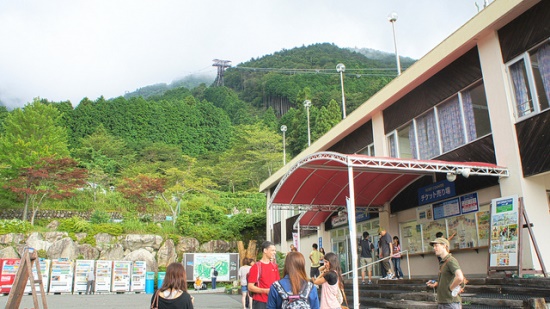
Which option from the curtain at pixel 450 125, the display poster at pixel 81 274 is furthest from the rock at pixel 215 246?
the curtain at pixel 450 125

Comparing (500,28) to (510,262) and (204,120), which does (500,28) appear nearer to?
(510,262)

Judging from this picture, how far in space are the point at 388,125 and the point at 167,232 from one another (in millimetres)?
18348

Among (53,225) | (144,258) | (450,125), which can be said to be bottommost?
(144,258)

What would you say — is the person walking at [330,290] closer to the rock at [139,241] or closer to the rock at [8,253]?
the rock at [139,241]

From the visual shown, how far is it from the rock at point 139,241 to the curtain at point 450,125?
19.9 metres

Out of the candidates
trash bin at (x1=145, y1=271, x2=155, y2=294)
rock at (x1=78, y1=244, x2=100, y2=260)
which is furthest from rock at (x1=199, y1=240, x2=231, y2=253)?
rock at (x1=78, y1=244, x2=100, y2=260)

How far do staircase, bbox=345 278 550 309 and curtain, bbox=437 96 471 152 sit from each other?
433 centimetres

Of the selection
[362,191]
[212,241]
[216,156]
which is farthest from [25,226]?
[216,156]

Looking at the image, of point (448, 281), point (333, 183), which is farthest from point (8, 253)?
point (448, 281)

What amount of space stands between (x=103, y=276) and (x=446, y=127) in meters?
18.3

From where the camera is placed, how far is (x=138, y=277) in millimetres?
23312

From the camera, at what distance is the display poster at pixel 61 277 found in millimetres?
21469

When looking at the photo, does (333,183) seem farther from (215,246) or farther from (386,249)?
(215,246)

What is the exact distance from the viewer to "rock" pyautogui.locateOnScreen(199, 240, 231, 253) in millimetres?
28562
